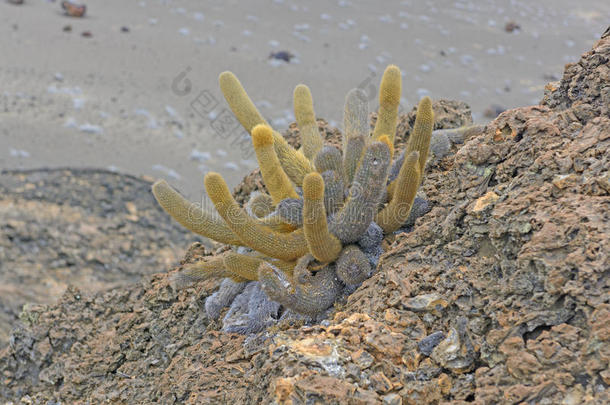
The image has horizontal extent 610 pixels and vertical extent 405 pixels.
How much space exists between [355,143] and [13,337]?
161 centimetres

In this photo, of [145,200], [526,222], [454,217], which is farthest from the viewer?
[145,200]

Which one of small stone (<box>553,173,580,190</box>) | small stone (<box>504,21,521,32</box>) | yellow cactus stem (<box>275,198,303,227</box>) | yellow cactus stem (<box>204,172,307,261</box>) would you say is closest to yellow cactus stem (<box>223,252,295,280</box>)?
yellow cactus stem (<box>204,172,307,261</box>)

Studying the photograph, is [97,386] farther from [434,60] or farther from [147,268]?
[434,60]

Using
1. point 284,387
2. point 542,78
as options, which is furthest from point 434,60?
point 284,387

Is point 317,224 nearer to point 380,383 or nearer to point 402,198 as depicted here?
point 402,198

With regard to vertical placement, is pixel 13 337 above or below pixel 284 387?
below

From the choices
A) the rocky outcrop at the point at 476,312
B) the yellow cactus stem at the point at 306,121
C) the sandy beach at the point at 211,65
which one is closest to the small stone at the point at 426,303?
the rocky outcrop at the point at 476,312

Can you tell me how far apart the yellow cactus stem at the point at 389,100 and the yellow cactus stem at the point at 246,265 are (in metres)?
0.62

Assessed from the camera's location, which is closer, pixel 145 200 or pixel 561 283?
pixel 561 283

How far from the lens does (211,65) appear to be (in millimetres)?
6785

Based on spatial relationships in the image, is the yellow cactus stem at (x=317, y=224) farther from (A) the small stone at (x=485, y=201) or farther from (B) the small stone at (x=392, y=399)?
(B) the small stone at (x=392, y=399)

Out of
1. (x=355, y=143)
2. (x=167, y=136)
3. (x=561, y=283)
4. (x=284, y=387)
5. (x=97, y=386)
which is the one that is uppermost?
(x=561, y=283)

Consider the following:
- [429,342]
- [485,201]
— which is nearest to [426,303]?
[429,342]

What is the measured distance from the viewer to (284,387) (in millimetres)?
1289
